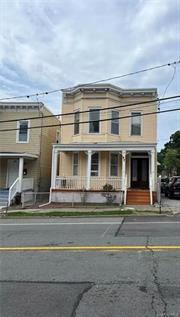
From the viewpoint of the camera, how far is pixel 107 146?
24.7m

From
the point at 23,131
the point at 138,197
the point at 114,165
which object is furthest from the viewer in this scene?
the point at 23,131

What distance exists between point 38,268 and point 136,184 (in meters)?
20.6

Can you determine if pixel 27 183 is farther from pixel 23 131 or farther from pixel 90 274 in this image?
pixel 90 274

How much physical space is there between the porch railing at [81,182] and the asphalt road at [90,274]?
13.3m

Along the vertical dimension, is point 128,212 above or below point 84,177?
below

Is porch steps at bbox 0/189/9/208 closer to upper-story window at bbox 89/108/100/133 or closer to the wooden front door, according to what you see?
upper-story window at bbox 89/108/100/133

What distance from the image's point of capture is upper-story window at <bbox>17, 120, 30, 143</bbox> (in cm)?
2839

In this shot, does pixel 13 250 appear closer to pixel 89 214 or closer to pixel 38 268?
pixel 38 268

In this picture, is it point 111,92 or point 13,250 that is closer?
point 13,250

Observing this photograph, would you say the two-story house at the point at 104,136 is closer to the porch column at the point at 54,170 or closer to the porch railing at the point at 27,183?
the porch column at the point at 54,170

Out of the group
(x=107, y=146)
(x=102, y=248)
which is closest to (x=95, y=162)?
(x=107, y=146)

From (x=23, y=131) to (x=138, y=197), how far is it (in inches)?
400

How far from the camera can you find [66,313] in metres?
4.88

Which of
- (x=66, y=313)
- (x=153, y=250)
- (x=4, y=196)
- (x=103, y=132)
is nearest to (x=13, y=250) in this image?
(x=153, y=250)
